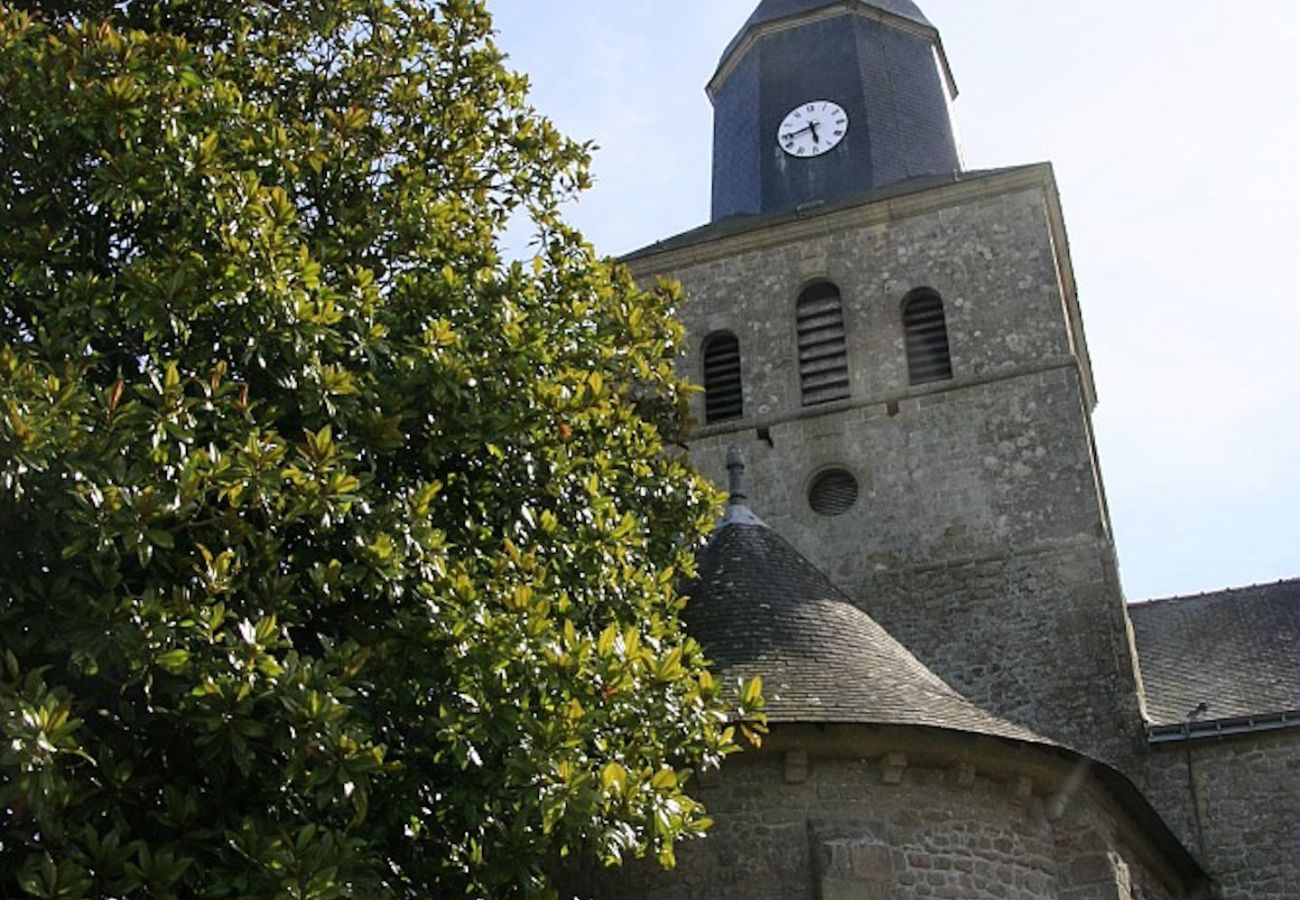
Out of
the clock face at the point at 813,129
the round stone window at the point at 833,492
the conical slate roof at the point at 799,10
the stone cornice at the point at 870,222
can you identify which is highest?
the conical slate roof at the point at 799,10

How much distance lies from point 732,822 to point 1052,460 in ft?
24.5

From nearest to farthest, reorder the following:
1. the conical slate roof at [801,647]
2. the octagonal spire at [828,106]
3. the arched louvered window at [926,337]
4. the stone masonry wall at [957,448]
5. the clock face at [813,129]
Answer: the conical slate roof at [801,647] → the stone masonry wall at [957,448] → the arched louvered window at [926,337] → the octagonal spire at [828,106] → the clock face at [813,129]

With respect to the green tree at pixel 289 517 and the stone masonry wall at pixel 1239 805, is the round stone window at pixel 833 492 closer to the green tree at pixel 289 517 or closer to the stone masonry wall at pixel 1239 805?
the stone masonry wall at pixel 1239 805

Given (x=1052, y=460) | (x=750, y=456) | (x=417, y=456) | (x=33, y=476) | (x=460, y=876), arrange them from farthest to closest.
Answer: (x=750, y=456), (x=1052, y=460), (x=417, y=456), (x=460, y=876), (x=33, y=476)

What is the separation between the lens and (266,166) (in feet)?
26.2

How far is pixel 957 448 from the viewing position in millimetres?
16000

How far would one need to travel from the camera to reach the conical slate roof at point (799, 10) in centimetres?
1966

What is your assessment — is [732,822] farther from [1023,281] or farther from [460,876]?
[1023,281]

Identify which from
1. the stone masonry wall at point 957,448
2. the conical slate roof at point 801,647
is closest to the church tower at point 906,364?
the stone masonry wall at point 957,448

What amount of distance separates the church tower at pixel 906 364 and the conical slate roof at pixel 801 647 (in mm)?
4111

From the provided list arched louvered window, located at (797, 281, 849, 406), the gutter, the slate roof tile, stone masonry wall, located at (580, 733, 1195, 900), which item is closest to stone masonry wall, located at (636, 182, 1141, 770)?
arched louvered window, located at (797, 281, 849, 406)

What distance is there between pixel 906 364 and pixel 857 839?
27.2 feet

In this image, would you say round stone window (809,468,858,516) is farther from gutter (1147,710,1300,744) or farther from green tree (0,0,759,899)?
green tree (0,0,759,899)

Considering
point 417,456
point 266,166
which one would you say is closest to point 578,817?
point 417,456
